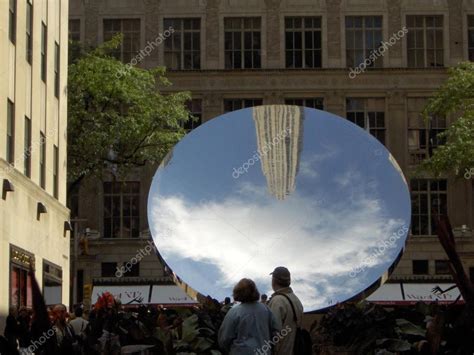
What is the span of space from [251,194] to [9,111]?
980 cm

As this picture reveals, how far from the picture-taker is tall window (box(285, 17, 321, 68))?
2297 inches

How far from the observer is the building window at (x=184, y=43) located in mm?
58438

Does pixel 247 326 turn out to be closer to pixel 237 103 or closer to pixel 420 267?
pixel 420 267

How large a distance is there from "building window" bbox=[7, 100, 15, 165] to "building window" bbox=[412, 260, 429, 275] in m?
31.6

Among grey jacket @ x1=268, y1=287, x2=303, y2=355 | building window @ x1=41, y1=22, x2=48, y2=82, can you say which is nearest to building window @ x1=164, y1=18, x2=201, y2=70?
building window @ x1=41, y1=22, x2=48, y2=82

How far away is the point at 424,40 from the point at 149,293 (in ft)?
67.7

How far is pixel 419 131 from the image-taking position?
57.7 m

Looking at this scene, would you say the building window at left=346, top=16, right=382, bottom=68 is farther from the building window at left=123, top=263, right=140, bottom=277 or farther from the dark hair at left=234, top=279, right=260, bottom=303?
the dark hair at left=234, top=279, right=260, bottom=303

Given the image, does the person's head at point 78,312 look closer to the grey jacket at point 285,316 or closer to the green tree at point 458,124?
the grey jacket at point 285,316

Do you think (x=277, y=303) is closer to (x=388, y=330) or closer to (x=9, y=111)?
(x=388, y=330)

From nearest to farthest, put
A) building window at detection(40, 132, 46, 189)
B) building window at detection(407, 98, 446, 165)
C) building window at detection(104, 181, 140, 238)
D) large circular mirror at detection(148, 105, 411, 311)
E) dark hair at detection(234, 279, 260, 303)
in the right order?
dark hair at detection(234, 279, 260, 303) → large circular mirror at detection(148, 105, 411, 311) → building window at detection(40, 132, 46, 189) → building window at detection(407, 98, 446, 165) → building window at detection(104, 181, 140, 238)

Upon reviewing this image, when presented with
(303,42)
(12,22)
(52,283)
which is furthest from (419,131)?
(12,22)

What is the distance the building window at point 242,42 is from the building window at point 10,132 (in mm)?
29175

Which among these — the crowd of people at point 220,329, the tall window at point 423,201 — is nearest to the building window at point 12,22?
the crowd of people at point 220,329
